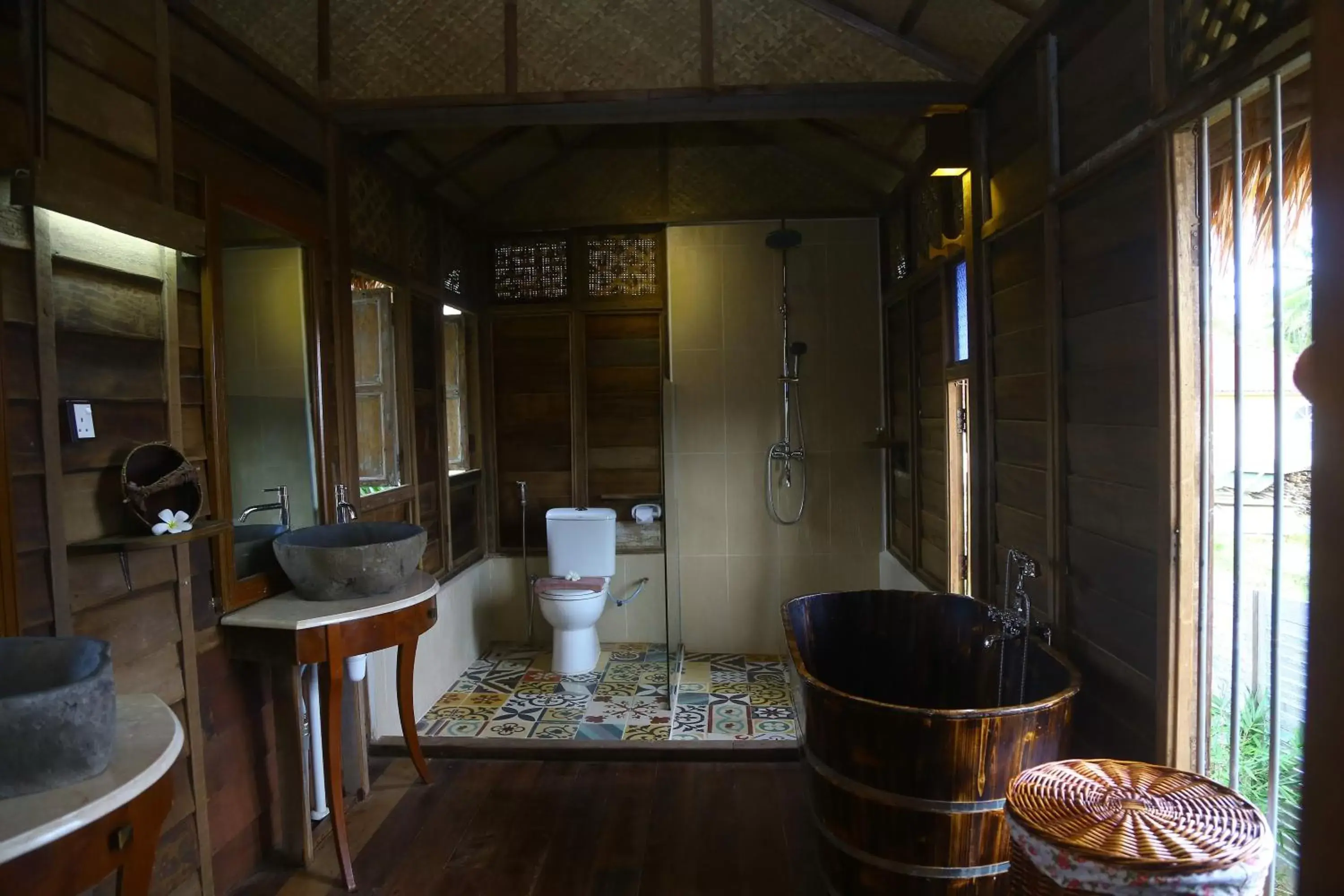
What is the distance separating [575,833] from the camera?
250 cm

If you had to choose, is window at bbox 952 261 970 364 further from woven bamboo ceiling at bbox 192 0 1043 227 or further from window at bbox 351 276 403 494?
window at bbox 351 276 403 494

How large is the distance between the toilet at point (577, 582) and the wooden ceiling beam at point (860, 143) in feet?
7.55

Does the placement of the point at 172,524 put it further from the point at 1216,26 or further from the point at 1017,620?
the point at 1216,26

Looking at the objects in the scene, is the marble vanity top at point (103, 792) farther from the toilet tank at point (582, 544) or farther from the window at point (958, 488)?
the toilet tank at point (582, 544)

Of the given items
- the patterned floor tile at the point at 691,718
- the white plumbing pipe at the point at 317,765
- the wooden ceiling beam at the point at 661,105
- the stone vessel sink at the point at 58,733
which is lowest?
the patterned floor tile at the point at 691,718

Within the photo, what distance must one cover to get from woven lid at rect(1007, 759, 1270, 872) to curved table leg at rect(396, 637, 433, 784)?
194 centimetres

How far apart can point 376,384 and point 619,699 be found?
1.86 metres

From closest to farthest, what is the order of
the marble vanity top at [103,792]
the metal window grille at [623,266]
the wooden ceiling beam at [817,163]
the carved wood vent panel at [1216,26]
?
the marble vanity top at [103,792], the carved wood vent panel at [1216,26], the wooden ceiling beam at [817,163], the metal window grille at [623,266]

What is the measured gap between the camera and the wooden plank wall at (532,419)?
4.54 metres

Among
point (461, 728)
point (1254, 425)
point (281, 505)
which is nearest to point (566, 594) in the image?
point (461, 728)

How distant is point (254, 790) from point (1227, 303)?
9.33 feet

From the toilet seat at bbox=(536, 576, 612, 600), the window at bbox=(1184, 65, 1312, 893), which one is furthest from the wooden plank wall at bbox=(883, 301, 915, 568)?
the window at bbox=(1184, 65, 1312, 893)

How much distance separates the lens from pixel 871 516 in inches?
171

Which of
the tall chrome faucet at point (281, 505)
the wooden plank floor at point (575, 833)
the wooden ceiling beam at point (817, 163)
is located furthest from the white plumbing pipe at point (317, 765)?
the wooden ceiling beam at point (817, 163)
